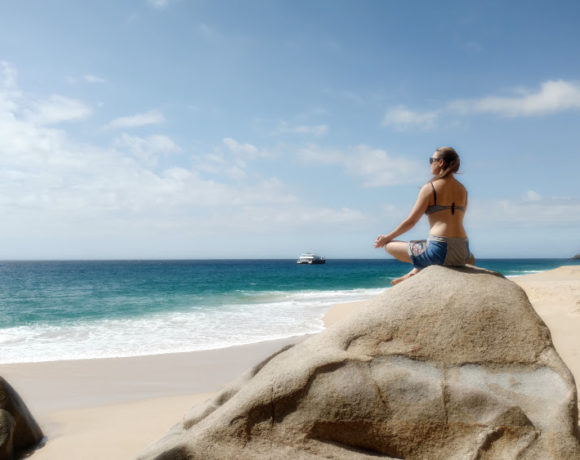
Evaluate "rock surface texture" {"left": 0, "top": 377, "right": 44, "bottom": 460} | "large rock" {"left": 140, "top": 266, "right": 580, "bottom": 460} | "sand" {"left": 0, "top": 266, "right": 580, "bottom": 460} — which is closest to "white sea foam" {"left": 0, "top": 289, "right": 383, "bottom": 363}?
"sand" {"left": 0, "top": 266, "right": 580, "bottom": 460}

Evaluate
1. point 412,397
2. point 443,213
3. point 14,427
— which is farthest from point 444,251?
point 14,427

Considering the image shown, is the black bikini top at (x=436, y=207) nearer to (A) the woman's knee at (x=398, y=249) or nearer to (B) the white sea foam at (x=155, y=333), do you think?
(A) the woman's knee at (x=398, y=249)

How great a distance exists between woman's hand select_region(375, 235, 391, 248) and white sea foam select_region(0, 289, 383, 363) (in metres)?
8.14

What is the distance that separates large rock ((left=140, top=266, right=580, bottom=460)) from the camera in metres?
3.03

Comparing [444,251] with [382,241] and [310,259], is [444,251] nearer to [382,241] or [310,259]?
[382,241]

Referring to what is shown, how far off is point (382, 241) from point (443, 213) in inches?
25.2

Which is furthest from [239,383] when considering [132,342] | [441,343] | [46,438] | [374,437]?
[132,342]

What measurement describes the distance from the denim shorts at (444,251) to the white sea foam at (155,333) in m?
8.47

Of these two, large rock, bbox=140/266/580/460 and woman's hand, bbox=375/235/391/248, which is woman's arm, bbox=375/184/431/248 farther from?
large rock, bbox=140/266/580/460

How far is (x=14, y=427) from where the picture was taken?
4.98m

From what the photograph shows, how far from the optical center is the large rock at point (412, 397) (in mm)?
3027

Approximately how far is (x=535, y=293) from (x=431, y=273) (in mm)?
14558

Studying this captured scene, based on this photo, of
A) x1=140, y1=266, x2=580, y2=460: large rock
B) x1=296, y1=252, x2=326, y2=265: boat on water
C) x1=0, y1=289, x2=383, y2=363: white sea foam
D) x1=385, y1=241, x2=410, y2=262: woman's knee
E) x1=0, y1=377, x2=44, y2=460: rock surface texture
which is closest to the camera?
x1=140, y1=266, x2=580, y2=460: large rock

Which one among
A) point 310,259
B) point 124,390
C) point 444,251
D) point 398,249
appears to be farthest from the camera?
point 310,259
